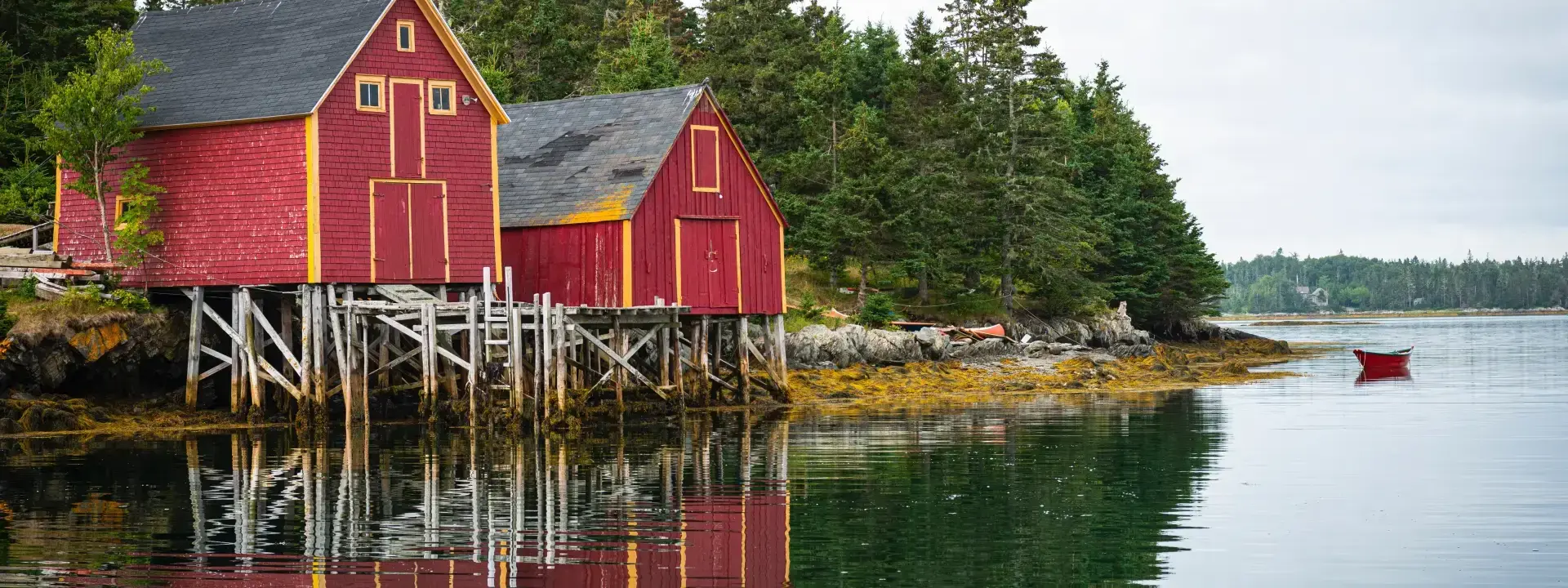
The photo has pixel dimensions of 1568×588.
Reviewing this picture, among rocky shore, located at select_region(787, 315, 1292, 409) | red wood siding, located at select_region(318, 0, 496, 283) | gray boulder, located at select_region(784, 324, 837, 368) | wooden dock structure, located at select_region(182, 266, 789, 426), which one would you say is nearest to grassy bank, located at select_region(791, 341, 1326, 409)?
rocky shore, located at select_region(787, 315, 1292, 409)

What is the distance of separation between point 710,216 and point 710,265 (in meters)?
1.06

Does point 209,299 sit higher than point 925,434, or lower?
higher

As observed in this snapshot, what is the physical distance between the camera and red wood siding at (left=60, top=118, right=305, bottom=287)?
32.4 m

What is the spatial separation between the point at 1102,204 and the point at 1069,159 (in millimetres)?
2494

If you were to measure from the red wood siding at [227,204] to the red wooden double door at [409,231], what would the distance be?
1.47m

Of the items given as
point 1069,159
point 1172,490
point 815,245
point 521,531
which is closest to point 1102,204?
point 1069,159

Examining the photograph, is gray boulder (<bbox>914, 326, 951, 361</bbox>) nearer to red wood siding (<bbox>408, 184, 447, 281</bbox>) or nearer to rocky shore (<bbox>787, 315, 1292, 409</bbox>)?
rocky shore (<bbox>787, 315, 1292, 409</bbox>)

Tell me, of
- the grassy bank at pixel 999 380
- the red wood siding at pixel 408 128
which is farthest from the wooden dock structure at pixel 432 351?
the grassy bank at pixel 999 380

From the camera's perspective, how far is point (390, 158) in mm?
33188

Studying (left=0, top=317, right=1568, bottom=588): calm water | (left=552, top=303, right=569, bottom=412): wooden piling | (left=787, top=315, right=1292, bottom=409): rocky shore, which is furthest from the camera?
(left=787, top=315, right=1292, bottom=409): rocky shore

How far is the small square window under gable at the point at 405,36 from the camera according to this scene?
110 ft

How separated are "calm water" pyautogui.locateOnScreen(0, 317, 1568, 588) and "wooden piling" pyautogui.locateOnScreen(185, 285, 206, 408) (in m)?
3.68

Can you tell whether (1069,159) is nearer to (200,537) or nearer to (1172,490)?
(1172,490)

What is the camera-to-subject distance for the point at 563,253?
120 ft
